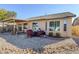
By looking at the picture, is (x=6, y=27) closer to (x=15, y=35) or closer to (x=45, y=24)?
(x=15, y=35)

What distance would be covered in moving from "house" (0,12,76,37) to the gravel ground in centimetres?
16

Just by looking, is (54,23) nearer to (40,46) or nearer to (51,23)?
(51,23)

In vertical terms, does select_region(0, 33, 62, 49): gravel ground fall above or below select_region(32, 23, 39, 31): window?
below

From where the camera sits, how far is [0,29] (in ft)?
20.8

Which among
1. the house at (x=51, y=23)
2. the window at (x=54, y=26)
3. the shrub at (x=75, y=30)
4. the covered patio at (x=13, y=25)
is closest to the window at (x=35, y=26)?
the house at (x=51, y=23)

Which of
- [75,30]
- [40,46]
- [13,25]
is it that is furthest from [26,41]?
[75,30]

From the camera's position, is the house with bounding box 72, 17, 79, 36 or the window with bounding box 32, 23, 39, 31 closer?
the house with bounding box 72, 17, 79, 36

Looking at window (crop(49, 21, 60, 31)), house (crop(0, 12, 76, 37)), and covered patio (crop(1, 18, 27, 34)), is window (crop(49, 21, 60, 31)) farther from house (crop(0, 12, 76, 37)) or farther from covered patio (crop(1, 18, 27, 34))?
covered patio (crop(1, 18, 27, 34))

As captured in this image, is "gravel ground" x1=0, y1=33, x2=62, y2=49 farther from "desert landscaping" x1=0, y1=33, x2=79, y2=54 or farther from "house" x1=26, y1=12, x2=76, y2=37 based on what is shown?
"house" x1=26, y1=12, x2=76, y2=37

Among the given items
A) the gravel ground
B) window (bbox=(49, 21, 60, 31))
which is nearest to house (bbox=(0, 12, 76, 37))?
window (bbox=(49, 21, 60, 31))

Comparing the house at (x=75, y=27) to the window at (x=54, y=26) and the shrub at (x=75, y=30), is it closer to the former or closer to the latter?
the shrub at (x=75, y=30)

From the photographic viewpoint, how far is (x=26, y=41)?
634 cm

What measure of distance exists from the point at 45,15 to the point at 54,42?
0.63 meters

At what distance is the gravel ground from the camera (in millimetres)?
6309
